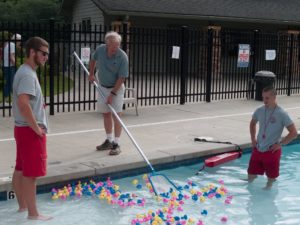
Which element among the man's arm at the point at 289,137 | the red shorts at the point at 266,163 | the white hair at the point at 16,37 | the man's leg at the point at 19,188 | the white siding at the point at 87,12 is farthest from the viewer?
the white siding at the point at 87,12

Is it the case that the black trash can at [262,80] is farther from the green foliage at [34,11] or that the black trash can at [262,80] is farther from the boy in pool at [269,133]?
the green foliage at [34,11]

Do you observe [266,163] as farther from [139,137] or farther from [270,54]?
[270,54]

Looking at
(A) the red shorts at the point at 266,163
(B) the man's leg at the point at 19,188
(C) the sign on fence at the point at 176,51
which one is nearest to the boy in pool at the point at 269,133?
(A) the red shorts at the point at 266,163

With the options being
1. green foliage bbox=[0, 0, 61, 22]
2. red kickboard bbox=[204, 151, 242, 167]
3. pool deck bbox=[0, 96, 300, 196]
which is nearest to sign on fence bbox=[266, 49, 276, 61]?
pool deck bbox=[0, 96, 300, 196]

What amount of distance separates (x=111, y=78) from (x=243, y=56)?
26.8ft

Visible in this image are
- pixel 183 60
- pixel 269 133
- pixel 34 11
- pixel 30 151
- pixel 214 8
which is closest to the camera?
pixel 30 151

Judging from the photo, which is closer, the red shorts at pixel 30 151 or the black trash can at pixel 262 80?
the red shorts at pixel 30 151

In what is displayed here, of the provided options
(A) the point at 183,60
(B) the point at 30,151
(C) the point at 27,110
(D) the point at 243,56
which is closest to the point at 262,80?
(D) the point at 243,56

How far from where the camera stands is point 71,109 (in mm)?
11664

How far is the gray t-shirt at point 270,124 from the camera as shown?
244 inches

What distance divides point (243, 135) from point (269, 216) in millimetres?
3338

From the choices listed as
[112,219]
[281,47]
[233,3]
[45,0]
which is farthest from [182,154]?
[45,0]

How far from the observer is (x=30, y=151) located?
15.0 ft

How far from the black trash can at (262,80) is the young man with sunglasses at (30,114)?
10343 millimetres
